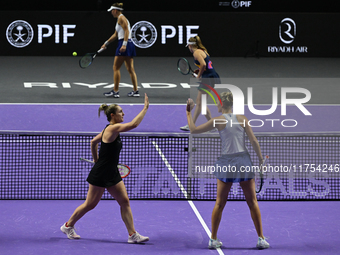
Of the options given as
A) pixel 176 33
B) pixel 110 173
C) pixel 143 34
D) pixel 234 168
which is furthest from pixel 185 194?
pixel 176 33

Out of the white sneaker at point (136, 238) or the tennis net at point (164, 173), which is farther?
the tennis net at point (164, 173)

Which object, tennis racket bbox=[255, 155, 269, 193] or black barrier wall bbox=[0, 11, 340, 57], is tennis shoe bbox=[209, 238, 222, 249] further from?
black barrier wall bbox=[0, 11, 340, 57]

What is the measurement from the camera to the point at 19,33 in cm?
2011

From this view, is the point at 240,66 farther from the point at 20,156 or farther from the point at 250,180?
the point at 250,180

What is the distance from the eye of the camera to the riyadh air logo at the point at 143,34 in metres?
20.0

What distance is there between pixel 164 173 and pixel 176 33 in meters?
12.8

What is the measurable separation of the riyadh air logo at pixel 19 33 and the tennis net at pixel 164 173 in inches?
464

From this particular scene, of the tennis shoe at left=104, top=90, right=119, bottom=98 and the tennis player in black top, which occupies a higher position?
the tennis shoe at left=104, top=90, right=119, bottom=98

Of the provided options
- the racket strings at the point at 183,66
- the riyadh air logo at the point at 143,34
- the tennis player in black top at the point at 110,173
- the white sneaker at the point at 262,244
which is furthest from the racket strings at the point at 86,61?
the white sneaker at the point at 262,244

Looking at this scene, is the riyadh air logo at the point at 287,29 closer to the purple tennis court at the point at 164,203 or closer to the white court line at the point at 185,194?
the purple tennis court at the point at 164,203

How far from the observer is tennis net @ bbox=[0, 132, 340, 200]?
24.7 feet

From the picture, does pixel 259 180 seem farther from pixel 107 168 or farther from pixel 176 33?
pixel 176 33

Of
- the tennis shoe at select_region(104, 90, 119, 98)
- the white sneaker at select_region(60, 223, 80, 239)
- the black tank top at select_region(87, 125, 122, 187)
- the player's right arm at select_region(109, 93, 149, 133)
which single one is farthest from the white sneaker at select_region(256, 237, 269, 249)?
the tennis shoe at select_region(104, 90, 119, 98)

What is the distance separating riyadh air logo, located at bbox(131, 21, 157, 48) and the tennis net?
1157 centimetres
